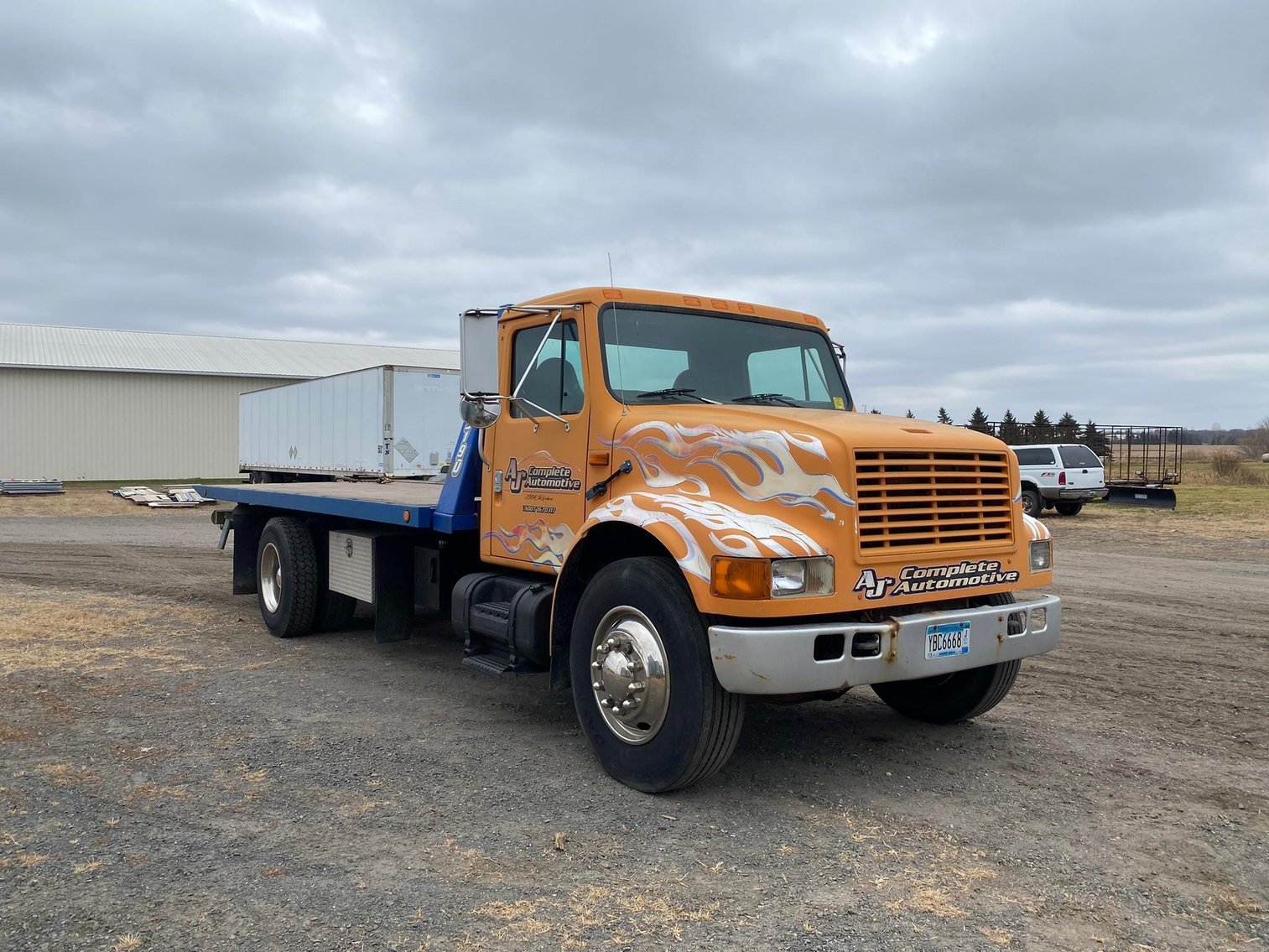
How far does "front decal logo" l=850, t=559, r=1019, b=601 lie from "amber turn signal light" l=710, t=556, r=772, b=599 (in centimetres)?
49

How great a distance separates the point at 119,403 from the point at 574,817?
1408 inches

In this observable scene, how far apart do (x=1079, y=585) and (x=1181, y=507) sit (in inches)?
642

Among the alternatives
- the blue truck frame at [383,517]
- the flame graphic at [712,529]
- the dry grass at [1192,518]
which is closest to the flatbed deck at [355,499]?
the blue truck frame at [383,517]

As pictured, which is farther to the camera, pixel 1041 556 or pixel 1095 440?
pixel 1095 440

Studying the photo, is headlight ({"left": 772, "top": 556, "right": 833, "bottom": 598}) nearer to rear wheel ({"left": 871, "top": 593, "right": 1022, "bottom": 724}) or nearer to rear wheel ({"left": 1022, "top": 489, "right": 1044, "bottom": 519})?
rear wheel ({"left": 871, "top": 593, "right": 1022, "bottom": 724})

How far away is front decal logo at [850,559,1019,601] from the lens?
4.60m

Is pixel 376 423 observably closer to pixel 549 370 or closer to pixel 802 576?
pixel 549 370

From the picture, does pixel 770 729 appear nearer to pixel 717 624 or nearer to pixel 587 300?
pixel 717 624

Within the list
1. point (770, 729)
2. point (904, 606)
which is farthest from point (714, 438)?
point (770, 729)

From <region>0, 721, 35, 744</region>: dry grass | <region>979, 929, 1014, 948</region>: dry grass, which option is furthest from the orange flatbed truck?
<region>0, 721, 35, 744</region>: dry grass

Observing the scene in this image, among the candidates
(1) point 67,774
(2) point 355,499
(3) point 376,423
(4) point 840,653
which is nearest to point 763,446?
(4) point 840,653

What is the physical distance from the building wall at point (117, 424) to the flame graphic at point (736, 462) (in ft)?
114

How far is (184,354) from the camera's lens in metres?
38.6

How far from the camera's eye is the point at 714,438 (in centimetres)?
489
